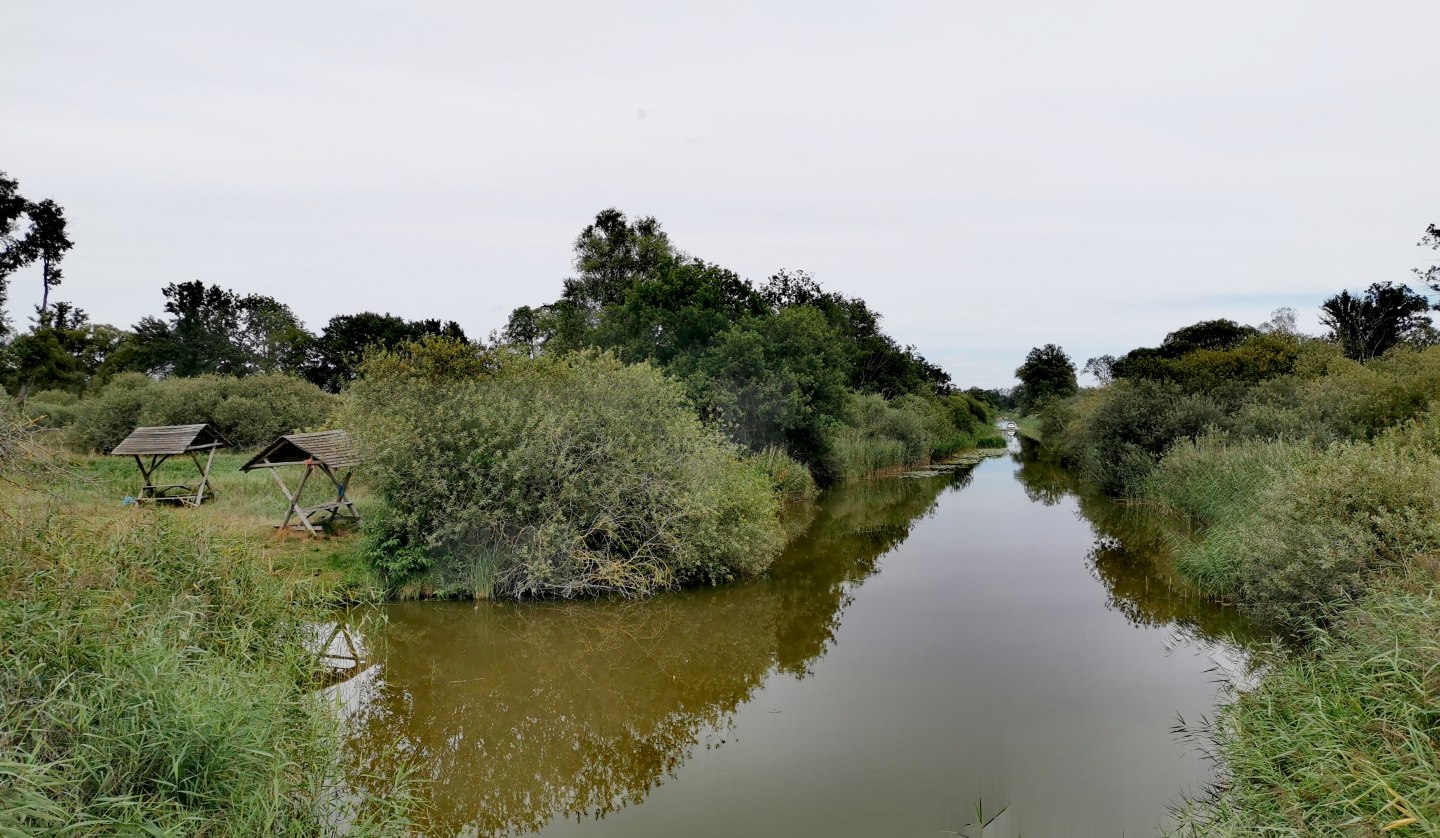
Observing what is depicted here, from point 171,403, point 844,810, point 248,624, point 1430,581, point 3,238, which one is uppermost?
point 3,238

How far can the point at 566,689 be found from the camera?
325 inches

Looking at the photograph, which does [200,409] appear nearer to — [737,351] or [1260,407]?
[737,351]

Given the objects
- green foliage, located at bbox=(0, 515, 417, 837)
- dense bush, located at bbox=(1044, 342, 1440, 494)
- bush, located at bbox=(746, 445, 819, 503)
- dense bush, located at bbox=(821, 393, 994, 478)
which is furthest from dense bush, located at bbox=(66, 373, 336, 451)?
dense bush, located at bbox=(1044, 342, 1440, 494)

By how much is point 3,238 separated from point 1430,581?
4305 centimetres

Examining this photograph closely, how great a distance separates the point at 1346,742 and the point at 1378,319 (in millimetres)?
44051

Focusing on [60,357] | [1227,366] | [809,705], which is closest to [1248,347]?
[1227,366]

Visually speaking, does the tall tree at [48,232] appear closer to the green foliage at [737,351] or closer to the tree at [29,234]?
the tree at [29,234]

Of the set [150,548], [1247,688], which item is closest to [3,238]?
[150,548]

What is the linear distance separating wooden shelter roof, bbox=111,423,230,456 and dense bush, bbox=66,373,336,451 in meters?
9.95

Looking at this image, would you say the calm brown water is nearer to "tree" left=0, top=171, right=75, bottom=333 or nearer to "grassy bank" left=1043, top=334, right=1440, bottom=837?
"grassy bank" left=1043, top=334, right=1440, bottom=837

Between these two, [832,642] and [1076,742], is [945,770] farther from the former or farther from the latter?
[832,642]

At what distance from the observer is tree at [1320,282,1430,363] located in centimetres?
3650

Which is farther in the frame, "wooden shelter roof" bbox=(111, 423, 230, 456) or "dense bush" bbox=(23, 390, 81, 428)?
"dense bush" bbox=(23, 390, 81, 428)

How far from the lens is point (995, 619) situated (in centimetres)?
1091
